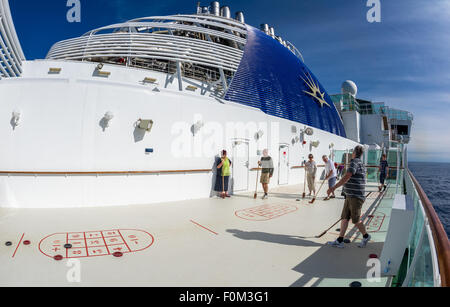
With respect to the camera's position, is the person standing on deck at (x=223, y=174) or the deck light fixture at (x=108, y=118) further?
the person standing on deck at (x=223, y=174)

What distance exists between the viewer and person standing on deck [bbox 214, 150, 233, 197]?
23.4 ft

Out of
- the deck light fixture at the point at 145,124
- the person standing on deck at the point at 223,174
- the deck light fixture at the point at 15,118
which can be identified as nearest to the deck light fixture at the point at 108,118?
the deck light fixture at the point at 145,124

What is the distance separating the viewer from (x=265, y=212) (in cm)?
562

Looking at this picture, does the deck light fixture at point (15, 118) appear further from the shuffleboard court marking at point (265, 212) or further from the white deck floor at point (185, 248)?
the shuffleboard court marking at point (265, 212)

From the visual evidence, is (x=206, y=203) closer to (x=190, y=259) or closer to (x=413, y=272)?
(x=190, y=259)

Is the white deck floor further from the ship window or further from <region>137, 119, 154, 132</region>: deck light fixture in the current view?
the ship window

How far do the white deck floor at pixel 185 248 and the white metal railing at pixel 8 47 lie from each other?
21.0 ft

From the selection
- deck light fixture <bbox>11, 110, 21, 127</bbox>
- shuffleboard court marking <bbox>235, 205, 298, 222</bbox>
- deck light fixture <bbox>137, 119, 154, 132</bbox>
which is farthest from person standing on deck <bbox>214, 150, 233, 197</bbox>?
deck light fixture <bbox>11, 110, 21, 127</bbox>

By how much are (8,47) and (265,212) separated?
35.6 feet

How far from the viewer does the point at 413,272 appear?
1.94 meters

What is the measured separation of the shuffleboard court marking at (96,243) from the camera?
3184mm
